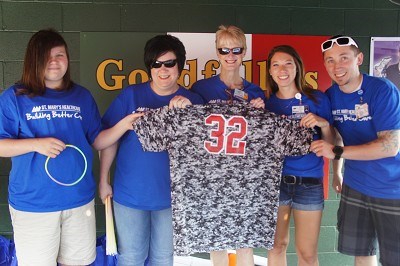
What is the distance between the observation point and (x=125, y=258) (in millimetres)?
1854

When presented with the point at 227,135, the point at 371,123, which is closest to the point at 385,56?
the point at 371,123

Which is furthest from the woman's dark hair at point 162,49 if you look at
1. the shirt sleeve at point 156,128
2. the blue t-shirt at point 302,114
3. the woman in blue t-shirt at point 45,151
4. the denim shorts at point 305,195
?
the denim shorts at point 305,195

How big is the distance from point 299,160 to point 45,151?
1.17 meters

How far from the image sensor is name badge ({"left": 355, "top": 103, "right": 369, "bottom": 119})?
1835 mm

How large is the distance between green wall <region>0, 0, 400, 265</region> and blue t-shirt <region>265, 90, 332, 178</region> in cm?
87

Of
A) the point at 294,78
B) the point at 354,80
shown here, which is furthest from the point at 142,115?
the point at 354,80

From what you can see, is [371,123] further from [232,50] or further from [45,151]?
[45,151]

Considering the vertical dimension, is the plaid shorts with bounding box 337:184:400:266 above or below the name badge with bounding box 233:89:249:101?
below

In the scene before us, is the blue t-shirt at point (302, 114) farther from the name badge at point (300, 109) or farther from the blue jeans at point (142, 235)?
the blue jeans at point (142, 235)

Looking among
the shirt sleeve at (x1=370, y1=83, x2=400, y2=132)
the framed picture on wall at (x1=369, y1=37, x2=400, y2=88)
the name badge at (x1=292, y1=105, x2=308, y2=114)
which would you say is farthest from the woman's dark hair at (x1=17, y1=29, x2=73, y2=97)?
the framed picture on wall at (x1=369, y1=37, x2=400, y2=88)

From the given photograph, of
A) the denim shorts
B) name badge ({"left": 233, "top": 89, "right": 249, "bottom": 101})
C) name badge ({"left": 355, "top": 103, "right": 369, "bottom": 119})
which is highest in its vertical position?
name badge ({"left": 233, "top": 89, "right": 249, "bottom": 101})

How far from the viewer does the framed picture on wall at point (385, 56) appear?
270cm

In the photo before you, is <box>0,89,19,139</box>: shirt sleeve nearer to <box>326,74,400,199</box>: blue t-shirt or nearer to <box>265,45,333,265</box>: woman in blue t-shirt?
<box>265,45,333,265</box>: woman in blue t-shirt

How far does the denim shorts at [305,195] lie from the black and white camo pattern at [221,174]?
0.13 metres
